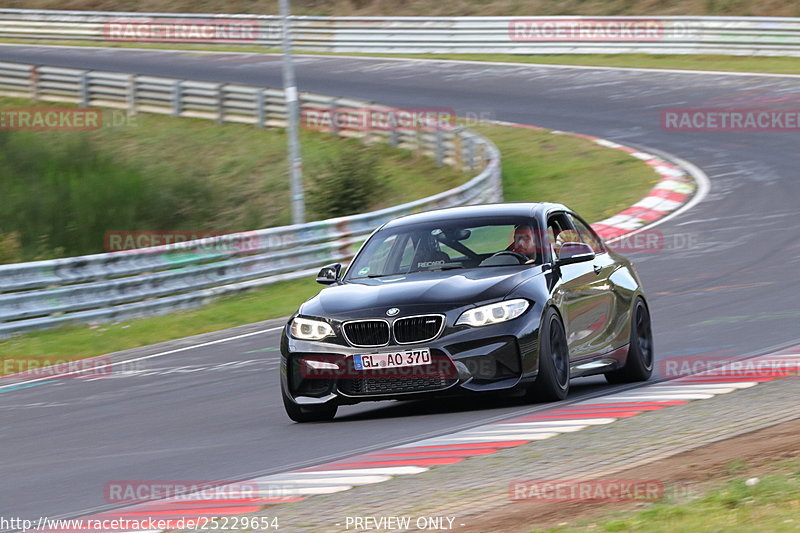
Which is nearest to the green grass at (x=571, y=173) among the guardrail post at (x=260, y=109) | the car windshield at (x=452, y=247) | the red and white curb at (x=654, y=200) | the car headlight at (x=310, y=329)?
the red and white curb at (x=654, y=200)

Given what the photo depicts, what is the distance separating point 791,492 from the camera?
5852mm

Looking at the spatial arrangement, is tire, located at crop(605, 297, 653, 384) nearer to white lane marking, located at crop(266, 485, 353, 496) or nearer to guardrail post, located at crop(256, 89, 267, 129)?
white lane marking, located at crop(266, 485, 353, 496)

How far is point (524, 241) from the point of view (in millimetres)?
10086

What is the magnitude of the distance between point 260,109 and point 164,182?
24.1 feet

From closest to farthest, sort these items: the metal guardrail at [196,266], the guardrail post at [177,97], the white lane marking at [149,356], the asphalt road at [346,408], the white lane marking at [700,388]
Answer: the asphalt road at [346,408], the white lane marking at [700,388], the white lane marking at [149,356], the metal guardrail at [196,266], the guardrail post at [177,97]

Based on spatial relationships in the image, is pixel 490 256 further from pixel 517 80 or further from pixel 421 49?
pixel 421 49

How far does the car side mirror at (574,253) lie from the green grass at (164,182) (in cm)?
1374

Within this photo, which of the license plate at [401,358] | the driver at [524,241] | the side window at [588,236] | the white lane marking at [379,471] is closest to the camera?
the white lane marking at [379,471]

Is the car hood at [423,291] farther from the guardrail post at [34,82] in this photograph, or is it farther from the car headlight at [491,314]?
the guardrail post at [34,82]

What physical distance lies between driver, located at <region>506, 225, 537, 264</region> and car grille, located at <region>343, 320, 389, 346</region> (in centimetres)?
149

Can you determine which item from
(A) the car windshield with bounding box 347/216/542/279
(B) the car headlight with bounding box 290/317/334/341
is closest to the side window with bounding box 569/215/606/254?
(A) the car windshield with bounding box 347/216/542/279

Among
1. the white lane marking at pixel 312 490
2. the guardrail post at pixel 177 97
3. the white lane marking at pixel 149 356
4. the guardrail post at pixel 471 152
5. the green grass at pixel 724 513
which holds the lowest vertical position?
the guardrail post at pixel 177 97

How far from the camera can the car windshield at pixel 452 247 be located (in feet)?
32.5

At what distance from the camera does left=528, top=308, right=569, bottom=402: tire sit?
359 inches
